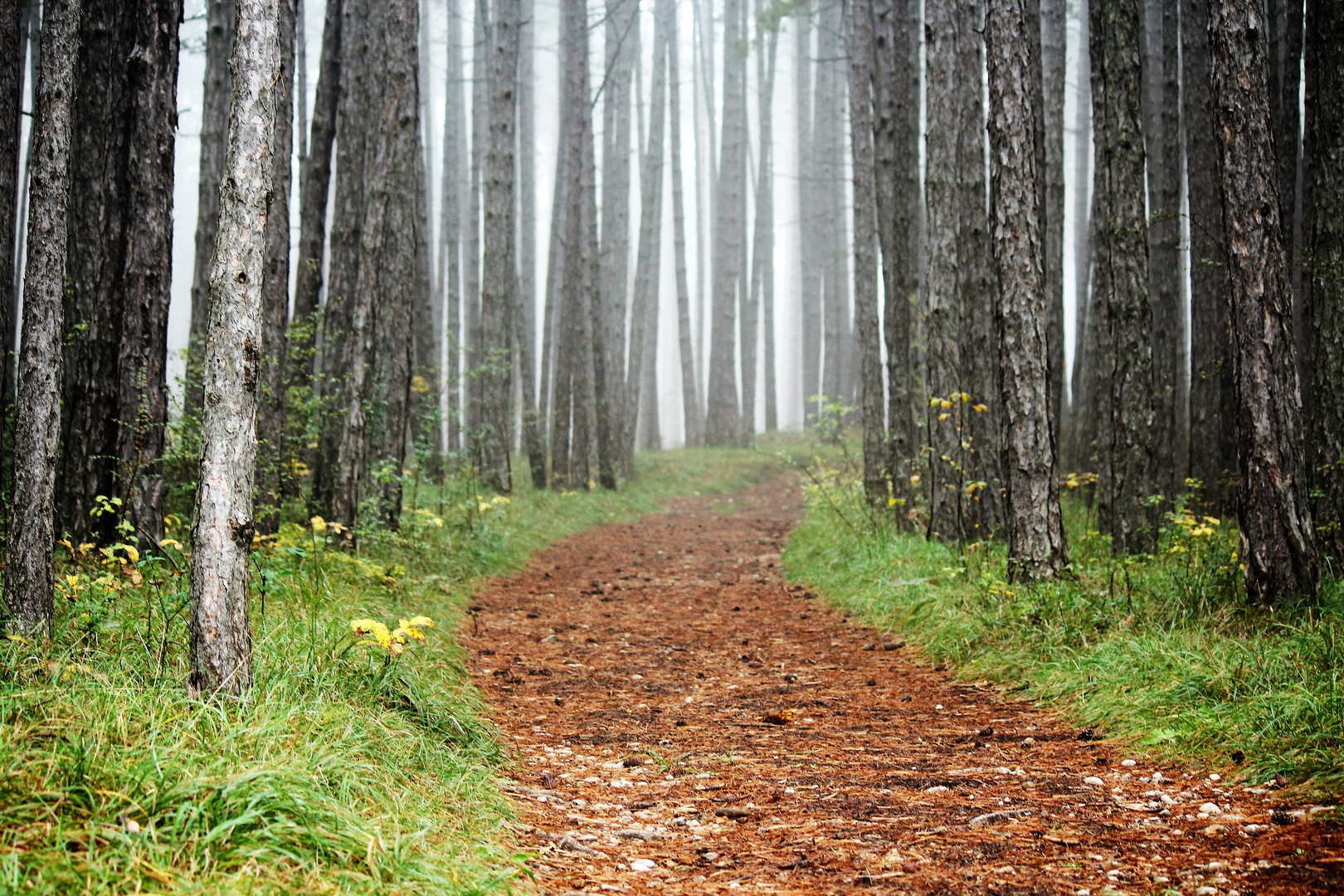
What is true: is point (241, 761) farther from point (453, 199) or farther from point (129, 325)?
point (453, 199)

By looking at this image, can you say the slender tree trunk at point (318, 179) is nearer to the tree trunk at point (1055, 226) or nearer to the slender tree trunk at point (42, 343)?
the slender tree trunk at point (42, 343)

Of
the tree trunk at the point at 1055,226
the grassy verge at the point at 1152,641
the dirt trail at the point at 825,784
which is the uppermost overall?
the tree trunk at the point at 1055,226

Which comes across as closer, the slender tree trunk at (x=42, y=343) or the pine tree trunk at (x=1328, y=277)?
the slender tree trunk at (x=42, y=343)

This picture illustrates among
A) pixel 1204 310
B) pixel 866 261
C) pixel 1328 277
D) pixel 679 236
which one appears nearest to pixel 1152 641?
pixel 1328 277

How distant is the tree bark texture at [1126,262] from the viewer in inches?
265

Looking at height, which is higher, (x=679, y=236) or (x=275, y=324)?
(x=679, y=236)

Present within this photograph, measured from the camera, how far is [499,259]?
13.0 m

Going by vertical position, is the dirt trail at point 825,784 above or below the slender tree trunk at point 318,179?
below

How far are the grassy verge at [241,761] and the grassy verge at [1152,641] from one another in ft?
9.23

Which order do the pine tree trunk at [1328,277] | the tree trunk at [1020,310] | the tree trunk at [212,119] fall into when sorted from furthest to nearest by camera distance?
the tree trunk at [212,119]
the tree trunk at [1020,310]
the pine tree trunk at [1328,277]

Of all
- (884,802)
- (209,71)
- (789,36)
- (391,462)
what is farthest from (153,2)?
(789,36)

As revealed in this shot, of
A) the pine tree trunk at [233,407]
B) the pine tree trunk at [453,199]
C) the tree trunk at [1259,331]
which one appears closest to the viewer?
the pine tree trunk at [233,407]

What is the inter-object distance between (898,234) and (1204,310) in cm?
332

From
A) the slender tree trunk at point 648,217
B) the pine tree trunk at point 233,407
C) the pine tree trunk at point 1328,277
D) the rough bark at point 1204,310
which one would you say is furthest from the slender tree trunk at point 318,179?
the slender tree trunk at point 648,217
